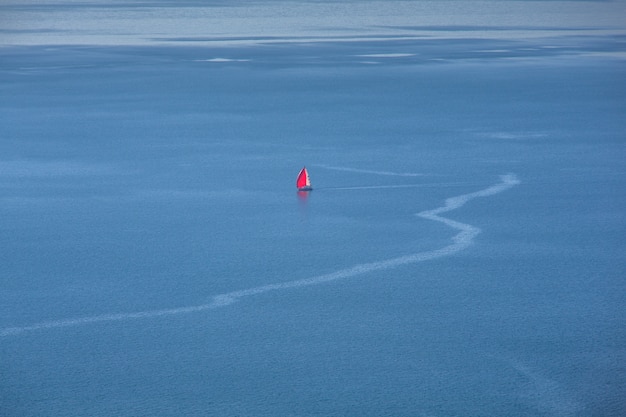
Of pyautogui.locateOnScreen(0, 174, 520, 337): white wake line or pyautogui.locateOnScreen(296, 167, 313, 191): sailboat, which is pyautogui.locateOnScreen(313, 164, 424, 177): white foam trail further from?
pyautogui.locateOnScreen(296, 167, 313, 191): sailboat

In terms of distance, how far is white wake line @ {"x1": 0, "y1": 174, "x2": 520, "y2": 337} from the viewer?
28.9 feet

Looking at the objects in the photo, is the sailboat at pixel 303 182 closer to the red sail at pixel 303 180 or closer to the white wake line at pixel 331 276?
the red sail at pixel 303 180

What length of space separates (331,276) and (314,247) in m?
1.07

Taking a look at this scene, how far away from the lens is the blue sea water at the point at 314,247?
24.9 feet

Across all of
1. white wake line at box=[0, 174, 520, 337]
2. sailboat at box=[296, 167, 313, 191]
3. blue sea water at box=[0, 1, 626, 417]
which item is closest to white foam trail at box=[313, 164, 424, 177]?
blue sea water at box=[0, 1, 626, 417]

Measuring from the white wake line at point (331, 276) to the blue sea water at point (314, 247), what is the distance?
32 mm

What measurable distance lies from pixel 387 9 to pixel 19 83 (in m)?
41.3

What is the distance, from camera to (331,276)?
10055mm

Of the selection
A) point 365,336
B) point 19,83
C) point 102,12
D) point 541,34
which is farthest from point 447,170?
point 102,12

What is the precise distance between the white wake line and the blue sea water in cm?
3

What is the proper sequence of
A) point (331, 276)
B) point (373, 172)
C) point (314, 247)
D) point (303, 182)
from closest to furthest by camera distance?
point (331, 276) < point (314, 247) < point (303, 182) < point (373, 172)

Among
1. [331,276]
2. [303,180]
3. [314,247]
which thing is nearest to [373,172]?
[303,180]

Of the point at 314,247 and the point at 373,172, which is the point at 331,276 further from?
the point at 373,172

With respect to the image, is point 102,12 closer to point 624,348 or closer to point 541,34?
point 541,34
